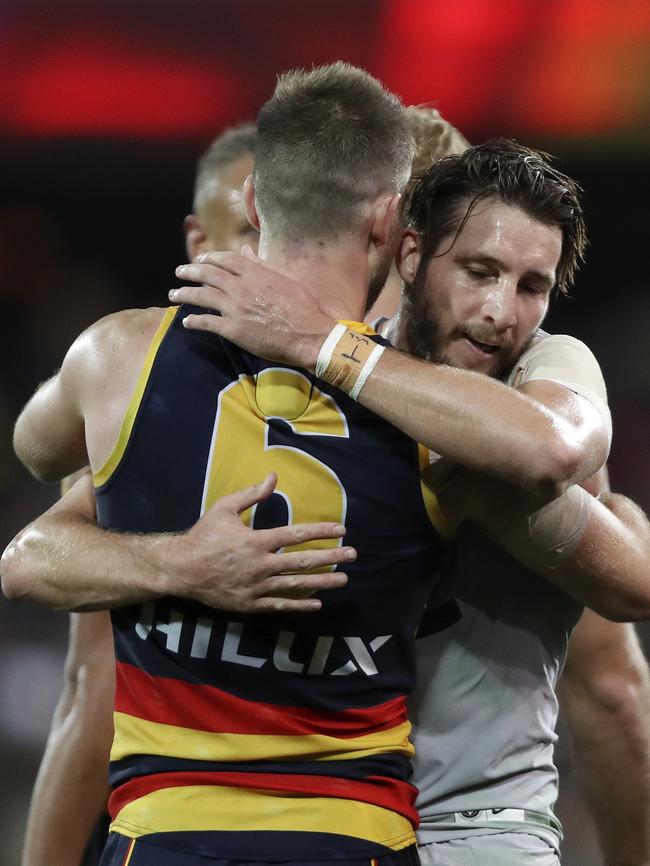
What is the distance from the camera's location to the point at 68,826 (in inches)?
126

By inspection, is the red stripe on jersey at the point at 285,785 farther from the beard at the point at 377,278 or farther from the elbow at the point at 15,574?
the beard at the point at 377,278

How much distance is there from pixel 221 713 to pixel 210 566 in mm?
259

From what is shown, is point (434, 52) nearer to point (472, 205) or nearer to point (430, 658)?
point (472, 205)

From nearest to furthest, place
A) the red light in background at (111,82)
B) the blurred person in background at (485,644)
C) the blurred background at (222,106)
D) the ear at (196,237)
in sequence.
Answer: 1. the blurred person in background at (485,644)
2. the ear at (196,237)
3. the blurred background at (222,106)
4. the red light in background at (111,82)

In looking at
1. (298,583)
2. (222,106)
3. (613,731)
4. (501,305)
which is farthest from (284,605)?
(222,106)

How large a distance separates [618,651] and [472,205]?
4.10 ft

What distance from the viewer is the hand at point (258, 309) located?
71.9 inches

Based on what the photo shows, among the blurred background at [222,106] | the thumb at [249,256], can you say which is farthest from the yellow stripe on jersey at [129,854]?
the blurred background at [222,106]

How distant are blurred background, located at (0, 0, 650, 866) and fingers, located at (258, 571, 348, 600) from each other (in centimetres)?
582

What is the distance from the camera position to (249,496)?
5.73 ft

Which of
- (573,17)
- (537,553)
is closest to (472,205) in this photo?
(537,553)

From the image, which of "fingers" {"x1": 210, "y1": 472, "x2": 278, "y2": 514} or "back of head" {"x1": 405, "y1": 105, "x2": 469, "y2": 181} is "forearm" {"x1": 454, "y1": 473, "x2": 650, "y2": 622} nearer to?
"fingers" {"x1": 210, "y1": 472, "x2": 278, "y2": 514}

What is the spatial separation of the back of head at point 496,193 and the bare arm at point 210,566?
95cm

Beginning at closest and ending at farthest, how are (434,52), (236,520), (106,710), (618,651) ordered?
(236,520) < (618,651) < (106,710) < (434,52)
